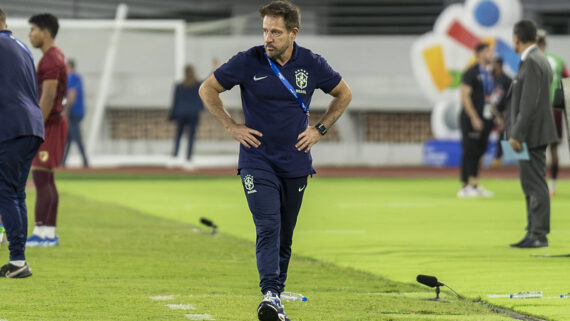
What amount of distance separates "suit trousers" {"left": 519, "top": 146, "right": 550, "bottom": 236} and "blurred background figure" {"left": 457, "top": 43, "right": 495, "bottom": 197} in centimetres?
630

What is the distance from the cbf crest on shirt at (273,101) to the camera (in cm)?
695

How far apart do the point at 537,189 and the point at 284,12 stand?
15.8ft

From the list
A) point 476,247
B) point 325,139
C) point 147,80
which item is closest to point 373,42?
point 325,139

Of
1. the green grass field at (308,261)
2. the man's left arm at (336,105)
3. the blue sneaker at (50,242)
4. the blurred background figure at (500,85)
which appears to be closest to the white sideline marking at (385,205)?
the green grass field at (308,261)

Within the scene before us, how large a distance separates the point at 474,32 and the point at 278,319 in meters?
18.8

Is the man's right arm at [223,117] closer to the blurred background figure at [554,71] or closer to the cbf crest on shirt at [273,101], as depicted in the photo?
the cbf crest on shirt at [273,101]

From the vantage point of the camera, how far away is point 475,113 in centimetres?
1739

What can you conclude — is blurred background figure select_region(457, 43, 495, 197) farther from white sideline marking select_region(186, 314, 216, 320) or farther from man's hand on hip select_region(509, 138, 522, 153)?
white sideline marking select_region(186, 314, 216, 320)

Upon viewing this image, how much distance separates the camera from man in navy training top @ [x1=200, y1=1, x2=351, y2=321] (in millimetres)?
6926

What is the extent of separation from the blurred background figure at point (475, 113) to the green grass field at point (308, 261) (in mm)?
539

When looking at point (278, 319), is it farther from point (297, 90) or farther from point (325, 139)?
point (325, 139)

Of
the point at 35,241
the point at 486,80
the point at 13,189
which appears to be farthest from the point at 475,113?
the point at 13,189

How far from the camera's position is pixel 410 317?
7172 mm

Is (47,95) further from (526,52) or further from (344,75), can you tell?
(344,75)
